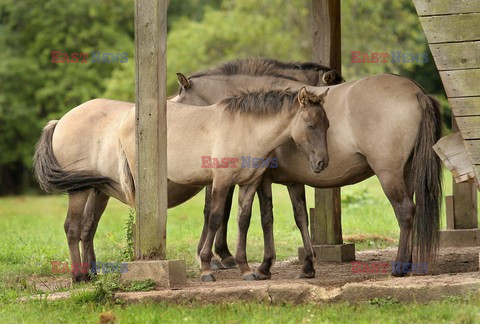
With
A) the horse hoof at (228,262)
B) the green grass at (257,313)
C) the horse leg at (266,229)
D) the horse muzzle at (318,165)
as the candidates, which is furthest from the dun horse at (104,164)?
the green grass at (257,313)

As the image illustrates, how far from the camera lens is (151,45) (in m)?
7.81

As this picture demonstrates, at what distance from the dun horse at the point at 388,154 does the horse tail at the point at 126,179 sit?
135 cm

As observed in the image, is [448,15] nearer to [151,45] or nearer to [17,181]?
[151,45]

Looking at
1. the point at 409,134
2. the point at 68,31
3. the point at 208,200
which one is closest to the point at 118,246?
the point at 208,200

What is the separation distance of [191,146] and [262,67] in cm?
151

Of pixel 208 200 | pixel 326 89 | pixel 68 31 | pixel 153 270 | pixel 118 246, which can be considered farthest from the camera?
pixel 68 31

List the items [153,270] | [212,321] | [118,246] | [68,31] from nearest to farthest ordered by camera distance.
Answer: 1. [212,321]
2. [153,270]
3. [118,246]
4. [68,31]

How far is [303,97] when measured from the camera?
8133 mm

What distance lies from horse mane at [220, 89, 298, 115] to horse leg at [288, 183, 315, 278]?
117cm

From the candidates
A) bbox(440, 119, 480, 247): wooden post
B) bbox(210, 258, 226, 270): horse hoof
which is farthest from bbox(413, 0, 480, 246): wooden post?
bbox(440, 119, 480, 247): wooden post

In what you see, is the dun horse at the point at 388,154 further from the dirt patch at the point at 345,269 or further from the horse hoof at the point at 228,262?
the horse hoof at the point at 228,262

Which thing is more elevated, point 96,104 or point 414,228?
point 96,104

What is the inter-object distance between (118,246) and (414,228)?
5611 mm

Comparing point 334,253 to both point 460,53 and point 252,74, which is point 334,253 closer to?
point 252,74
